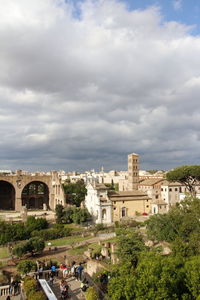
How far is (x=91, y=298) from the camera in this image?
46.2ft

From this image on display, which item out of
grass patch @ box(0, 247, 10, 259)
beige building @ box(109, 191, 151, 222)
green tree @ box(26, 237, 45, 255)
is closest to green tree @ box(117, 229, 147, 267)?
green tree @ box(26, 237, 45, 255)

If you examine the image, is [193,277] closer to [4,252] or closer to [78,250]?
[78,250]

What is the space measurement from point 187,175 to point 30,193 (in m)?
42.5

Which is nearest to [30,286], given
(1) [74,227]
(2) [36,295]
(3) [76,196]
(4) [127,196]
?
(2) [36,295]

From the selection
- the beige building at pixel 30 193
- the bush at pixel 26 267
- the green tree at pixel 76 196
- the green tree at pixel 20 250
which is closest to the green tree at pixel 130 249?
the bush at pixel 26 267

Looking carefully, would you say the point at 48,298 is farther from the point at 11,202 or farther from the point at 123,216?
the point at 11,202

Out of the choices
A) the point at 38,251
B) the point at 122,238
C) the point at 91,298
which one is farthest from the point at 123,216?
the point at 91,298

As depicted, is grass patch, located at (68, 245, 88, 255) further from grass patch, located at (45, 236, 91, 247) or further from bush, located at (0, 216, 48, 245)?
bush, located at (0, 216, 48, 245)

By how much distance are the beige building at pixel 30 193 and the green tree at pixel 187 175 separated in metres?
24.6

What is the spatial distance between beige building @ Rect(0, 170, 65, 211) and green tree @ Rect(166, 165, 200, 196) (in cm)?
2456

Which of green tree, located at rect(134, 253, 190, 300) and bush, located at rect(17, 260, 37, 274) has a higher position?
green tree, located at rect(134, 253, 190, 300)

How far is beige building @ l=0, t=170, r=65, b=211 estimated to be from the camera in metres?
62.9

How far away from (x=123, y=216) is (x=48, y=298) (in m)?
34.5

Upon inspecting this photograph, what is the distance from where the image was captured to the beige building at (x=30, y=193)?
6294 centimetres
